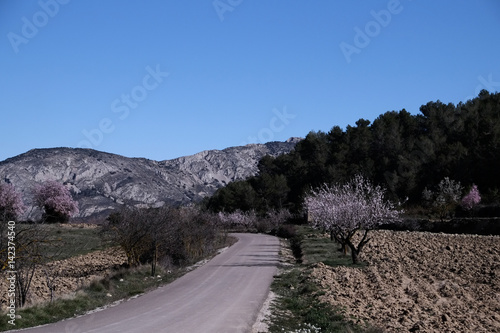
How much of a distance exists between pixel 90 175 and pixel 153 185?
1890 cm

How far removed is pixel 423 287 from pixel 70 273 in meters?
18.8

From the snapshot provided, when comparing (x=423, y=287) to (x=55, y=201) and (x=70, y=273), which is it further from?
(x=55, y=201)

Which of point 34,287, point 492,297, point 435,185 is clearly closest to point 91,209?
point 435,185

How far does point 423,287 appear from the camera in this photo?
1977cm

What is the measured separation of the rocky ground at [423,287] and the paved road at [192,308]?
2799 mm

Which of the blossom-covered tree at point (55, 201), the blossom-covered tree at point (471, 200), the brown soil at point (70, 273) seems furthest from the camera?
the blossom-covered tree at point (55, 201)

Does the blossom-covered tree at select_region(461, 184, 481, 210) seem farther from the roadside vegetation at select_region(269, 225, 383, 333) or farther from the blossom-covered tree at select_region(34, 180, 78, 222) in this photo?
the blossom-covered tree at select_region(34, 180, 78, 222)

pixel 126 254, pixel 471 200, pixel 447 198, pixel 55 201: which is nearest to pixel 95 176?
pixel 55 201

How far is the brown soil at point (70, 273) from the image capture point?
65.5 feet

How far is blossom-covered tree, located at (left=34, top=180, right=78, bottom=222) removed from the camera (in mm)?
68000

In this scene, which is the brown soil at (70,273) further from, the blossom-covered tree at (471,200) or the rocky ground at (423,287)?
the blossom-covered tree at (471,200)

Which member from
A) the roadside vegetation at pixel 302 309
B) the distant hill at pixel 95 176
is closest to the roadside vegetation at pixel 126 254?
the roadside vegetation at pixel 302 309

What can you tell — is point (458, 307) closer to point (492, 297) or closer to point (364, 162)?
point (492, 297)

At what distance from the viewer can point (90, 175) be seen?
6093 inches
